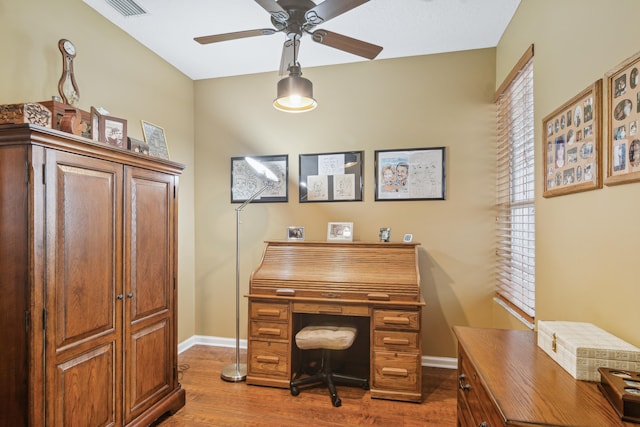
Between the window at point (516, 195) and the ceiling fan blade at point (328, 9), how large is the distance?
1.30 meters

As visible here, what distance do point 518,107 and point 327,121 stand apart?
63.3 inches

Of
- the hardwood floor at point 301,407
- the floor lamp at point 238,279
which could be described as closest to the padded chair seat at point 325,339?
the hardwood floor at point 301,407

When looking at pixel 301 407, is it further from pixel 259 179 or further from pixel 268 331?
pixel 259 179

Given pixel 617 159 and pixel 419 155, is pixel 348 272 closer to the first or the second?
pixel 419 155

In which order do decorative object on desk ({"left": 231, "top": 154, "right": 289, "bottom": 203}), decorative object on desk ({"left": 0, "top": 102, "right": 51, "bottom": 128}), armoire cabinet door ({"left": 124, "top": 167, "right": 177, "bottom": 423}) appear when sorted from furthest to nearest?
decorative object on desk ({"left": 231, "top": 154, "right": 289, "bottom": 203})
armoire cabinet door ({"left": 124, "top": 167, "right": 177, "bottom": 423})
decorative object on desk ({"left": 0, "top": 102, "right": 51, "bottom": 128})

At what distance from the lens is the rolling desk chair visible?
254 cm

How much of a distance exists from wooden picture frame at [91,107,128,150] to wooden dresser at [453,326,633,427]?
217 centimetres

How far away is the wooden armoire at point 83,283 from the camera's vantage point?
1514mm

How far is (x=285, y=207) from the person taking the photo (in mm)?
3449

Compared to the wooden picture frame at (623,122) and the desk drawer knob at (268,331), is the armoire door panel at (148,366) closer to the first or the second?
the desk drawer knob at (268,331)

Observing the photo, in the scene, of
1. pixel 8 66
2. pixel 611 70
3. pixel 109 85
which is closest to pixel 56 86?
pixel 8 66

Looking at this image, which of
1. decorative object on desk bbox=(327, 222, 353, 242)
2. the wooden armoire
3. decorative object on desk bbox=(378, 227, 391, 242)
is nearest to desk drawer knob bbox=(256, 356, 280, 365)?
the wooden armoire

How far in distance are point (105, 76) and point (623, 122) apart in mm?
3125

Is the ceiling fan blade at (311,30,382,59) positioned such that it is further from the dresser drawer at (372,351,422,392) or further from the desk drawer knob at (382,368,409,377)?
the desk drawer knob at (382,368,409,377)
